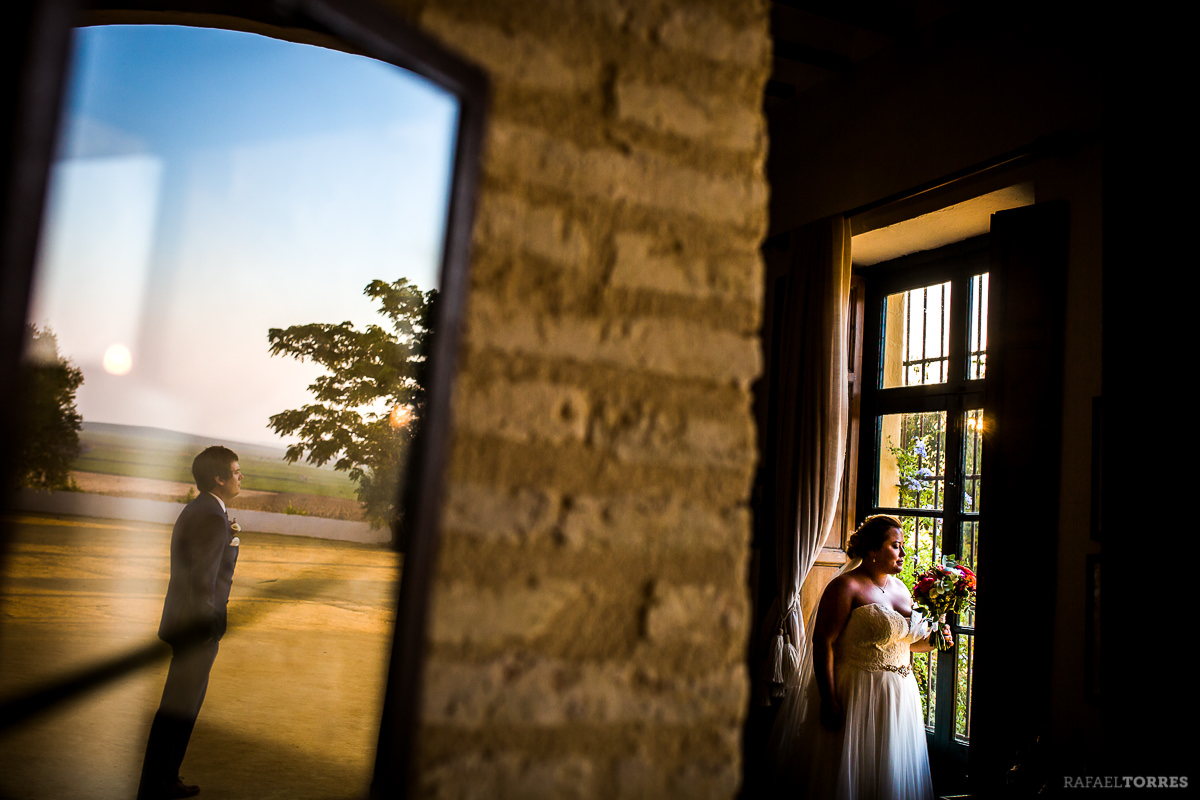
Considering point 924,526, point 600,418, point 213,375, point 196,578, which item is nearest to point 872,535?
point 924,526

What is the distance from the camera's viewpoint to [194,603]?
2.77 meters

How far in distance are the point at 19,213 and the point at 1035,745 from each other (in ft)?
11.3

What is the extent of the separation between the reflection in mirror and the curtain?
2.67 m

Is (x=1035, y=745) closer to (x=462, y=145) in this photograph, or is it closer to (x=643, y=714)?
(x=643, y=714)

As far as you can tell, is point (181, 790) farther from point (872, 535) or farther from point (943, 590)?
point (943, 590)

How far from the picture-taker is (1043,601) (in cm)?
294

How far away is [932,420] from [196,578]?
3854 millimetres

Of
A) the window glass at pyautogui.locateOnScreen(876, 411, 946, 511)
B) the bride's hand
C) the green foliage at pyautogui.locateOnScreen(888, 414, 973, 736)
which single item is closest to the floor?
the bride's hand

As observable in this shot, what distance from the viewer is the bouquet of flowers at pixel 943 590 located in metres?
3.46

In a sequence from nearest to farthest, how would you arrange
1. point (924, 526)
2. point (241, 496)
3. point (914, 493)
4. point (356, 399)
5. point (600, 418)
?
1. point (600, 418)
2. point (924, 526)
3. point (914, 493)
4. point (356, 399)
5. point (241, 496)

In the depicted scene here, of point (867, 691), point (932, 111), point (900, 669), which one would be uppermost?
point (932, 111)

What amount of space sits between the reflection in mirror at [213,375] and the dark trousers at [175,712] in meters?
2.12

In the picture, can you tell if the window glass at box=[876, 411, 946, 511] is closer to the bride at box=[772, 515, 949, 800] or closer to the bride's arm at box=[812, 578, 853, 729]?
the bride at box=[772, 515, 949, 800]

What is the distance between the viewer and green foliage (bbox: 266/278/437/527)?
460 centimetres
